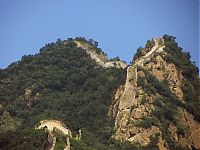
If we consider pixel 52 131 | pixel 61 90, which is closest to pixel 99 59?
pixel 61 90

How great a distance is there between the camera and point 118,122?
4834 cm

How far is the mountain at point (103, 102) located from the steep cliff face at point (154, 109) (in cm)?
7

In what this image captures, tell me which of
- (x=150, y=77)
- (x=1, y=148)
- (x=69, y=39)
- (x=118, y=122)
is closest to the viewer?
(x=1, y=148)

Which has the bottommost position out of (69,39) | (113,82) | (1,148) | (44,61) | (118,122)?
(1,148)

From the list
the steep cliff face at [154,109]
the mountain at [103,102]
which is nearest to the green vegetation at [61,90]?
the mountain at [103,102]

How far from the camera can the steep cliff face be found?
153 feet

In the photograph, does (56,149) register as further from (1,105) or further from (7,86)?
(7,86)

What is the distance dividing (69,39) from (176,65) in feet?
67.0

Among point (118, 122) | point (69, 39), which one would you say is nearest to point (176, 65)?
point (118, 122)

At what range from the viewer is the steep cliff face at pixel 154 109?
153 feet

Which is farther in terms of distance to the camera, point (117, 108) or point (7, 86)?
point (7, 86)

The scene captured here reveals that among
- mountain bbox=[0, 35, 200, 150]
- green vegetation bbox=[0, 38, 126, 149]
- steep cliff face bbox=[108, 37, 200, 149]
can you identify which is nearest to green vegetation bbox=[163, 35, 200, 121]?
mountain bbox=[0, 35, 200, 150]

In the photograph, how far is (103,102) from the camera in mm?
52719

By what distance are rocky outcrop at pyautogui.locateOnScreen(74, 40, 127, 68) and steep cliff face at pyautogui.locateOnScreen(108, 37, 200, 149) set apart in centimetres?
819
